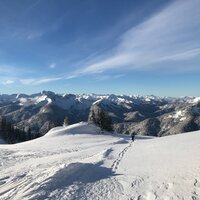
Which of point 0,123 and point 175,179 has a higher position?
point 0,123

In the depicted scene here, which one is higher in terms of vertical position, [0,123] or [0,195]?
[0,123]

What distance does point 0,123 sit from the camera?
110125mm

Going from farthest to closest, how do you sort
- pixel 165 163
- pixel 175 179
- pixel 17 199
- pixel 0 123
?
pixel 0 123, pixel 165 163, pixel 175 179, pixel 17 199

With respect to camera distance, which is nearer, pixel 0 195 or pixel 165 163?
pixel 0 195

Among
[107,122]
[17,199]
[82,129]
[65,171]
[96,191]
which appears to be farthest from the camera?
[107,122]

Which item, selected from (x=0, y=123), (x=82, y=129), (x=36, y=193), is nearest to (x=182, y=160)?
(x=36, y=193)

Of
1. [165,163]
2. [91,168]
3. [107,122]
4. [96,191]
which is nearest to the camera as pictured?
[96,191]

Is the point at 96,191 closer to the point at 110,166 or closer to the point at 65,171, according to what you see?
the point at 65,171

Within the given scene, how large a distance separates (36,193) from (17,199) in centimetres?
88

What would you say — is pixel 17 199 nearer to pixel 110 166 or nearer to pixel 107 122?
pixel 110 166

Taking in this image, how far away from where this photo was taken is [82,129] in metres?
72.3

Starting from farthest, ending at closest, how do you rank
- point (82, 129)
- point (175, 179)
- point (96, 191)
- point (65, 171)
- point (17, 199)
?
point (82, 129)
point (65, 171)
point (175, 179)
point (96, 191)
point (17, 199)

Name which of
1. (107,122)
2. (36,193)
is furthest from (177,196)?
(107,122)

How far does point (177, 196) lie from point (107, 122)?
76089 mm
